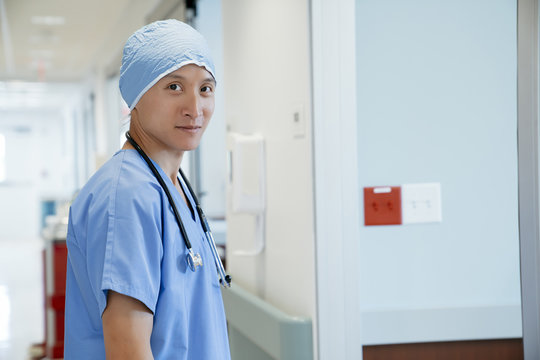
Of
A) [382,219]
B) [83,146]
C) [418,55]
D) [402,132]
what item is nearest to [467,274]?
[382,219]

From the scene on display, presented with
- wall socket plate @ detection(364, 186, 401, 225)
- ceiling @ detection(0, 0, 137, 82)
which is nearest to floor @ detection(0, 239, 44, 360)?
ceiling @ detection(0, 0, 137, 82)

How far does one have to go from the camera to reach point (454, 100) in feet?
6.65

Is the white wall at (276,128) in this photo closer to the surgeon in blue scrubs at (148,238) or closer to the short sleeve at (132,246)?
the surgeon in blue scrubs at (148,238)

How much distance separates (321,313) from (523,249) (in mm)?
694

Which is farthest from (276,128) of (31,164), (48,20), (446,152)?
(31,164)

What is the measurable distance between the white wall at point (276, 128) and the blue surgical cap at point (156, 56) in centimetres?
84

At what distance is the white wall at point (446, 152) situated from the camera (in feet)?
6.57

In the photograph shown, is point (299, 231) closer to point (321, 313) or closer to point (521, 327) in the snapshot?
point (321, 313)

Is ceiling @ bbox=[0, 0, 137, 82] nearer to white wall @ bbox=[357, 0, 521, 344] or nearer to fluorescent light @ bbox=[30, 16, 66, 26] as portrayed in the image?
fluorescent light @ bbox=[30, 16, 66, 26]

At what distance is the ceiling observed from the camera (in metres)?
5.75

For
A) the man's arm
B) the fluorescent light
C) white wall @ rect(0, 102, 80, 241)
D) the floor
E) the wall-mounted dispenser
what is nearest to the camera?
the man's arm

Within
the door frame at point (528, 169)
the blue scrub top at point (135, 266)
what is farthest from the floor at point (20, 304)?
the blue scrub top at point (135, 266)

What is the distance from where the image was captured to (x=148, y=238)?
995mm

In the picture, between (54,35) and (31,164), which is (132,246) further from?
(31,164)
